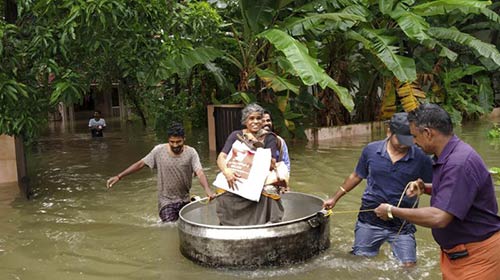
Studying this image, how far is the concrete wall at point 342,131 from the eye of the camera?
1469 centimetres

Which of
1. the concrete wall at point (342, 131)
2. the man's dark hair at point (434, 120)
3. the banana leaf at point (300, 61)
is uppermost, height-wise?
the banana leaf at point (300, 61)

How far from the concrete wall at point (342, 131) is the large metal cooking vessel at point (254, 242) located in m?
9.38

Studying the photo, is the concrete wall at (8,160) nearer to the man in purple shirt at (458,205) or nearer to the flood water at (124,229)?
the flood water at (124,229)

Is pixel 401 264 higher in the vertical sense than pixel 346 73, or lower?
lower

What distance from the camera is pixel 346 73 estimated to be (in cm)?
1532

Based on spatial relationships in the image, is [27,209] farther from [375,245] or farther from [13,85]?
[375,245]

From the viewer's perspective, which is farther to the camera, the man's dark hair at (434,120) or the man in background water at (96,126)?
the man in background water at (96,126)

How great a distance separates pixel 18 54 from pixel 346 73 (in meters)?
9.93

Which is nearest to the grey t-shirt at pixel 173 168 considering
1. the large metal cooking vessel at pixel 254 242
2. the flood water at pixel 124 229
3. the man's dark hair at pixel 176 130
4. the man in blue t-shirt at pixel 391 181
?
the man's dark hair at pixel 176 130

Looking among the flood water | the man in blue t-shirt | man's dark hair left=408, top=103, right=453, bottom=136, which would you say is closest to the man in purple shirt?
man's dark hair left=408, top=103, right=453, bottom=136

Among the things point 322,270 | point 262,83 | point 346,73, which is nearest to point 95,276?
point 322,270

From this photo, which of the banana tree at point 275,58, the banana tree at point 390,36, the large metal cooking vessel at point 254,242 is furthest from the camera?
the banana tree at point 390,36

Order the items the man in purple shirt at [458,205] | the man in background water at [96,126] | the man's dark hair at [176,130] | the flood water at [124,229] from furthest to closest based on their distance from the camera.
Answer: the man in background water at [96,126], the man's dark hair at [176,130], the flood water at [124,229], the man in purple shirt at [458,205]

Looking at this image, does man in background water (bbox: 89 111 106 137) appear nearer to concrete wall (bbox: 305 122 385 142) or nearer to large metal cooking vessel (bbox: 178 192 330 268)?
concrete wall (bbox: 305 122 385 142)
